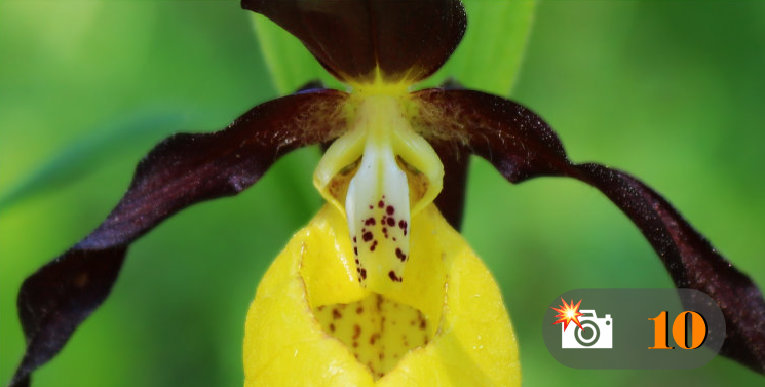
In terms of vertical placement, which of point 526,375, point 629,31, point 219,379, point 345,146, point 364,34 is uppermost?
point 629,31

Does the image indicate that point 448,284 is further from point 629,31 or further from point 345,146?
point 629,31

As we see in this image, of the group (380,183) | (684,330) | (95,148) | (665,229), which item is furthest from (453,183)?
(95,148)

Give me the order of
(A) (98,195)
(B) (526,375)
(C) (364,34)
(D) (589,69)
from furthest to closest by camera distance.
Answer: (D) (589,69) → (A) (98,195) → (B) (526,375) → (C) (364,34)

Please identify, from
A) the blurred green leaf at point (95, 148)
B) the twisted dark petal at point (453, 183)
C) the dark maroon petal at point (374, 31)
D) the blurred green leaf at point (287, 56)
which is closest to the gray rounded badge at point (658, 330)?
the twisted dark petal at point (453, 183)

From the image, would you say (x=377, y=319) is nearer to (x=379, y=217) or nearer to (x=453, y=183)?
(x=379, y=217)

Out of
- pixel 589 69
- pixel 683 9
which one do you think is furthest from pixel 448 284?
pixel 683 9

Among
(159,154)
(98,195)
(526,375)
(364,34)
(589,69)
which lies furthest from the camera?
(589,69)

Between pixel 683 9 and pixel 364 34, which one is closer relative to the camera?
pixel 364 34
